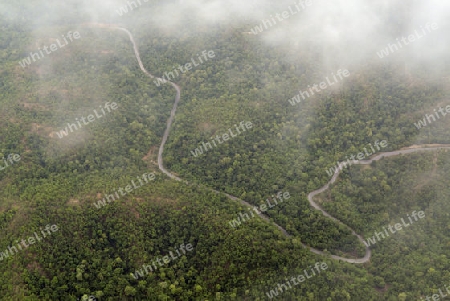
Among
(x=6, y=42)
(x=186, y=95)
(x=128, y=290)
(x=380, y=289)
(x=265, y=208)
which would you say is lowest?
Result: (x=380, y=289)

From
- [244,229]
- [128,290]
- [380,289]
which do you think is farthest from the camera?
[244,229]

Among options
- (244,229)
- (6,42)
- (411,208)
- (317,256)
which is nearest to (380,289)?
(317,256)

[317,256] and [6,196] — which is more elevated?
[6,196]

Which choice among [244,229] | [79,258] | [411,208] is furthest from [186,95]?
[411,208]

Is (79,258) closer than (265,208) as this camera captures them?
Yes

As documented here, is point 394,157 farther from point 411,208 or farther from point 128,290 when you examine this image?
point 128,290

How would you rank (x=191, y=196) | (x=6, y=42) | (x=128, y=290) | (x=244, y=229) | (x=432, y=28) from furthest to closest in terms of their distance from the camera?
(x=6, y=42), (x=432, y=28), (x=191, y=196), (x=244, y=229), (x=128, y=290)
